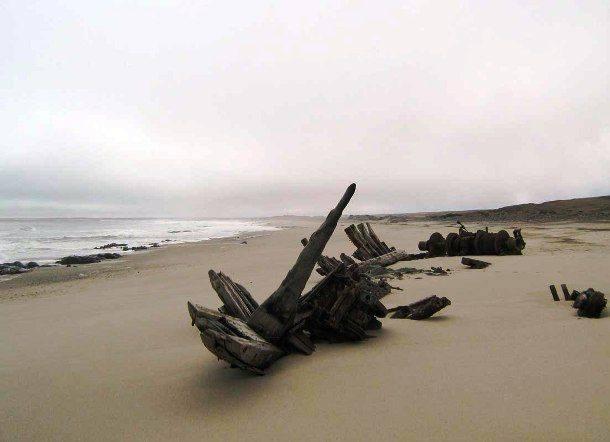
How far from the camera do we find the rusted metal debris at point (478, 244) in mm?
12219

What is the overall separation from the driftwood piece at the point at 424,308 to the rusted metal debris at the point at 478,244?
8188mm

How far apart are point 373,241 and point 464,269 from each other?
12.7 ft

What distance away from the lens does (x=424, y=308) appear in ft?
15.8

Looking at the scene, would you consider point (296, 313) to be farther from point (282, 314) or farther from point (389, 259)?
point (389, 259)

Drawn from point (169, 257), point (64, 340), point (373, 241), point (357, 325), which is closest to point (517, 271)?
point (373, 241)

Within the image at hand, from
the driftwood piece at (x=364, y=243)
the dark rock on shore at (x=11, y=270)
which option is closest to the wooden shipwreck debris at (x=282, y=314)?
the driftwood piece at (x=364, y=243)

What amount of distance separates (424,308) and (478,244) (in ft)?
28.8

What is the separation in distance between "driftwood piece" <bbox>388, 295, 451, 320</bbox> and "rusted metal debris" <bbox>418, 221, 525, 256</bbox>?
8.19 metres

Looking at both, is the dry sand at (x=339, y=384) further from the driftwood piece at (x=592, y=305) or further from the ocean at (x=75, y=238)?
the ocean at (x=75, y=238)

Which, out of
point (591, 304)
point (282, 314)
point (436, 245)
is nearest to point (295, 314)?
point (282, 314)

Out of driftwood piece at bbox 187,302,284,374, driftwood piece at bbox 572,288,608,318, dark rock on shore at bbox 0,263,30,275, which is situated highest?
driftwood piece at bbox 187,302,284,374

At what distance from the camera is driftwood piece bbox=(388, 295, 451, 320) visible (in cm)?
477

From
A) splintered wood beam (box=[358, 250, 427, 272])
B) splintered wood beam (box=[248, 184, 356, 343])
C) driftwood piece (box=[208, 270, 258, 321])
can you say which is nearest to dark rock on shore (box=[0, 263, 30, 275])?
splintered wood beam (box=[358, 250, 427, 272])

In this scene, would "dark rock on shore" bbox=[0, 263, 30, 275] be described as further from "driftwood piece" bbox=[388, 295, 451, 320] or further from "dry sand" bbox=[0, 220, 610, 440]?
"driftwood piece" bbox=[388, 295, 451, 320]
